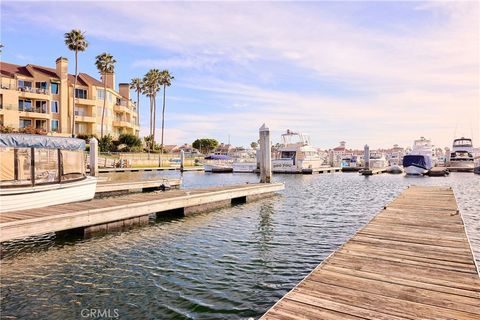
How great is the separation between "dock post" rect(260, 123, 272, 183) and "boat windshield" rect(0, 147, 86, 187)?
1549 cm

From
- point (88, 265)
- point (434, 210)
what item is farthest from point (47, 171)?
point (434, 210)

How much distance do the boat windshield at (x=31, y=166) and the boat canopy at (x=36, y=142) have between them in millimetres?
242

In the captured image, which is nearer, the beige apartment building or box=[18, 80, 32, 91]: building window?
the beige apartment building

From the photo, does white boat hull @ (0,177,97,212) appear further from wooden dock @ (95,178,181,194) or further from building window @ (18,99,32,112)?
building window @ (18,99,32,112)

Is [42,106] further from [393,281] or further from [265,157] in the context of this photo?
[393,281]

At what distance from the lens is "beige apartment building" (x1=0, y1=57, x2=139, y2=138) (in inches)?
1929

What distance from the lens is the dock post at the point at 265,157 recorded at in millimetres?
26219

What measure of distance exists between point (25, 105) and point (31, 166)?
47.5m

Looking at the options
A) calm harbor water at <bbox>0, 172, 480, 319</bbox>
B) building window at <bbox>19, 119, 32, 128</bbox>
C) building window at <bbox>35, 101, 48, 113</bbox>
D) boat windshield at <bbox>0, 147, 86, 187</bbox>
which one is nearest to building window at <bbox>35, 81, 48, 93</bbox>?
building window at <bbox>35, 101, 48, 113</bbox>

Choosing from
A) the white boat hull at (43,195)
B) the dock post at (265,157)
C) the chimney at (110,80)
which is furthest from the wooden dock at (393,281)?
the chimney at (110,80)

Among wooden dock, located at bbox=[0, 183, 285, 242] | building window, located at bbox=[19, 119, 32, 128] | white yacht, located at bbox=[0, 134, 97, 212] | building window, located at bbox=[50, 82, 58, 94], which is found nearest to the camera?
wooden dock, located at bbox=[0, 183, 285, 242]

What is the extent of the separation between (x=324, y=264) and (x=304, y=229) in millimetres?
6394

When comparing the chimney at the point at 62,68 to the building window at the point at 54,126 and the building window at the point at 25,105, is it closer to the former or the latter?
the building window at the point at 25,105

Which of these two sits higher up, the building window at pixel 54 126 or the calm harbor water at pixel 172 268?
the building window at pixel 54 126
